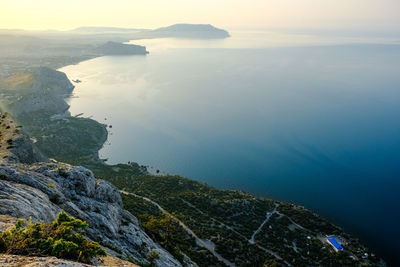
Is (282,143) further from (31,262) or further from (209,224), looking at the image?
(31,262)

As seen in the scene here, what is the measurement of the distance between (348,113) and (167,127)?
109790mm

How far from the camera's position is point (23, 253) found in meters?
12.3

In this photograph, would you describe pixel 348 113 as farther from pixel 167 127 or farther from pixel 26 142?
pixel 26 142

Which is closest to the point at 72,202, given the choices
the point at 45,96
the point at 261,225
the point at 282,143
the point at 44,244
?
the point at 44,244

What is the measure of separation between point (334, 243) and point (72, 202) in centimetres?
5362

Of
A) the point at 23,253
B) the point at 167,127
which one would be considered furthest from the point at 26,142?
the point at 167,127

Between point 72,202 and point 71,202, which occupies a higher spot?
point 71,202

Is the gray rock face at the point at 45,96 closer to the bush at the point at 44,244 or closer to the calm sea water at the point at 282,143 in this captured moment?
the calm sea water at the point at 282,143

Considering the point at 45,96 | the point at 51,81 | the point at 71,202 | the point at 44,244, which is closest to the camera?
the point at 44,244

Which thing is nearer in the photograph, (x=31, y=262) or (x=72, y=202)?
(x=31, y=262)

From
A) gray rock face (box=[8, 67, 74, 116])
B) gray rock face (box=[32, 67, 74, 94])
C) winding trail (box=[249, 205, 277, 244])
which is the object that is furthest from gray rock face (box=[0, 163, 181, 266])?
gray rock face (box=[32, 67, 74, 94])

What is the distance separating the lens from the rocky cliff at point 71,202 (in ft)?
62.6

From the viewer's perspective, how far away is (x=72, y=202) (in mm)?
26578

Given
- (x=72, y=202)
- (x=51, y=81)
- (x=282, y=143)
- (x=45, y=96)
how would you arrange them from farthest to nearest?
(x=51, y=81), (x=45, y=96), (x=282, y=143), (x=72, y=202)
